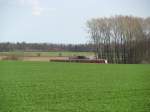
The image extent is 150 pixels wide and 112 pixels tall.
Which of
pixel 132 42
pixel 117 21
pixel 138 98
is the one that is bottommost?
pixel 138 98

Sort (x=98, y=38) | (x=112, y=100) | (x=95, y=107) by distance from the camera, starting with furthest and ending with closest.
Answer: (x=98, y=38) < (x=112, y=100) < (x=95, y=107)

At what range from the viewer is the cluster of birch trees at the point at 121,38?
780 inches

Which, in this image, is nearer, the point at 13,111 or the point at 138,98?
the point at 13,111

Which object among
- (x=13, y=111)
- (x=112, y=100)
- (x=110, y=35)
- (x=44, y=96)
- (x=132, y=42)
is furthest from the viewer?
(x=110, y=35)

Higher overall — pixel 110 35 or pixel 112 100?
pixel 110 35

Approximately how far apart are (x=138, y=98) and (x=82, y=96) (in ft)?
4.16

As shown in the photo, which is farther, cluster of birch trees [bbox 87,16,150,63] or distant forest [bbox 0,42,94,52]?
cluster of birch trees [bbox 87,16,150,63]

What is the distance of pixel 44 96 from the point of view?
7562 millimetres

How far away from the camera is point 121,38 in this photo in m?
26.7

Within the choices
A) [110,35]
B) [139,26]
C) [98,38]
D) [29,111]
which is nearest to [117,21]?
[110,35]

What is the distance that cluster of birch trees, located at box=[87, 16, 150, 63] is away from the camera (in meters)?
19.8

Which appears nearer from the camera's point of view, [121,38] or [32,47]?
[32,47]

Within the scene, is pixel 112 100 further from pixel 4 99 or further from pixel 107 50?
pixel 107 50

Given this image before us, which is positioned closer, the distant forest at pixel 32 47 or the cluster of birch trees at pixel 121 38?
the distant forest at pixel 32 47
